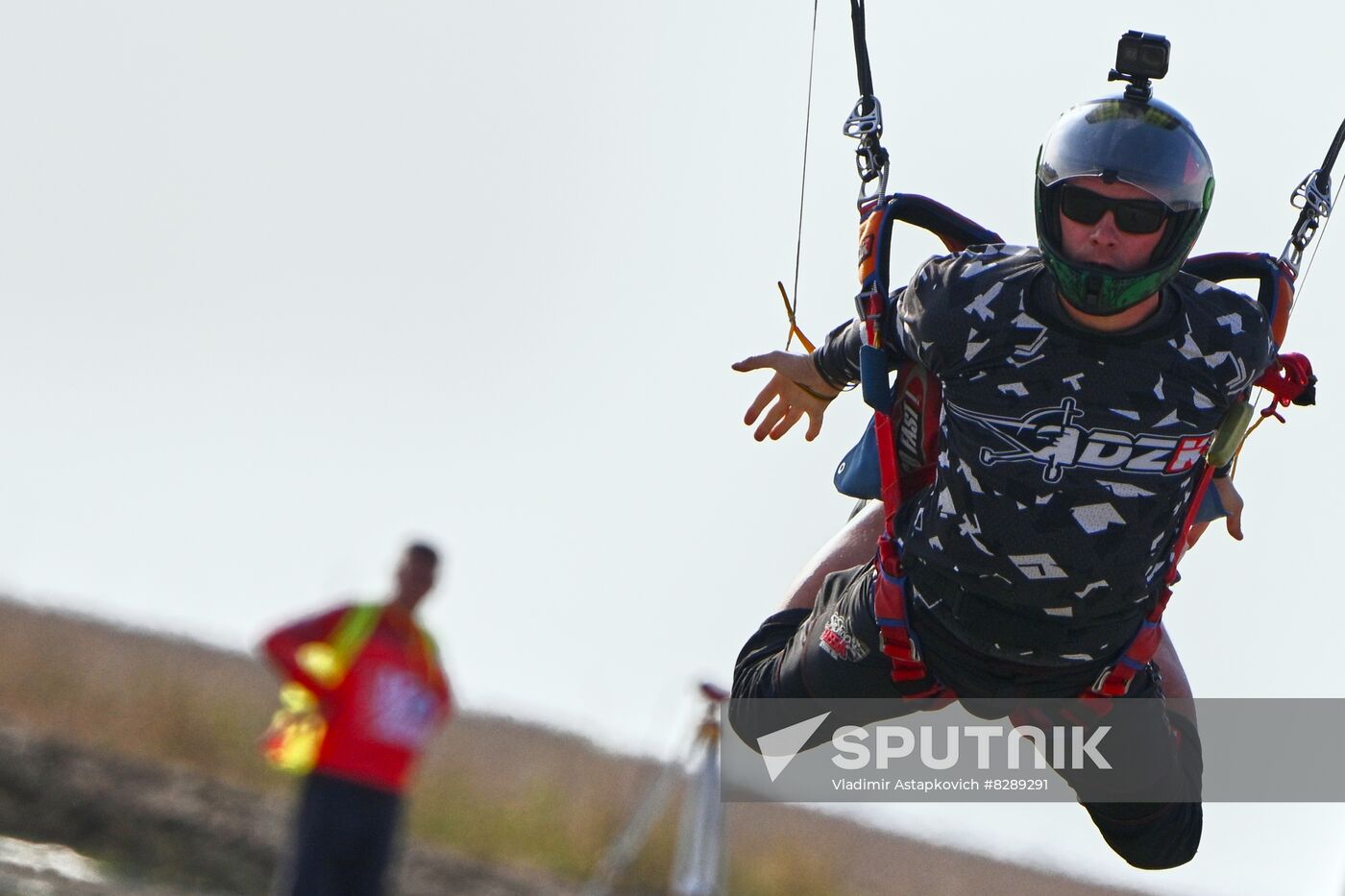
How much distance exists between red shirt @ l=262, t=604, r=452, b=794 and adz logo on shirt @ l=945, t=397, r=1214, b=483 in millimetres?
6586

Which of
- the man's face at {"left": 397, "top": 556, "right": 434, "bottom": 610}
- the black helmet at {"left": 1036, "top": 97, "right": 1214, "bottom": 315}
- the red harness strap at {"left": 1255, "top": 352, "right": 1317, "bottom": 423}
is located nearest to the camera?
the black helmet at {"left": 1036, "top": 97, "right": 1214, "bottom": 315}

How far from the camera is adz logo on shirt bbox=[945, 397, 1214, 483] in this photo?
483cm

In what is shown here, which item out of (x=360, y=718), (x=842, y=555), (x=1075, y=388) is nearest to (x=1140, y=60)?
(x=1075, y=388)

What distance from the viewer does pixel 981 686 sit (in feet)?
17.4

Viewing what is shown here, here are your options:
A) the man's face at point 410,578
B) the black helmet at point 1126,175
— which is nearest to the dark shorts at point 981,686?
the black helmet at point 1126,175

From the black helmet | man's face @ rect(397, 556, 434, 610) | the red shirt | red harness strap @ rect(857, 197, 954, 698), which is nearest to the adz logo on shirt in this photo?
the black helmet

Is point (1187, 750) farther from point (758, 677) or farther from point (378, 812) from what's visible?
point (378, 812)

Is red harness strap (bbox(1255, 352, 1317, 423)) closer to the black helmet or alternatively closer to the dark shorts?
the black helmet

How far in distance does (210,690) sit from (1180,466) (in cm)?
1690

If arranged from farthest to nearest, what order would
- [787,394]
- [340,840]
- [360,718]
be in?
[360,718] < [340,840] < [787,394]

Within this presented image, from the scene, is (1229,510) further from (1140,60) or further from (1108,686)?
(1140,60)

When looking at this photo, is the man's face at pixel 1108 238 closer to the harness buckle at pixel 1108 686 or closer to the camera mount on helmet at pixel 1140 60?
the camera mount on helmet at pixel 1140 60

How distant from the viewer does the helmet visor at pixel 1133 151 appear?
4801mm

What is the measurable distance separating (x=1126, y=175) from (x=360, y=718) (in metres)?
7.00
